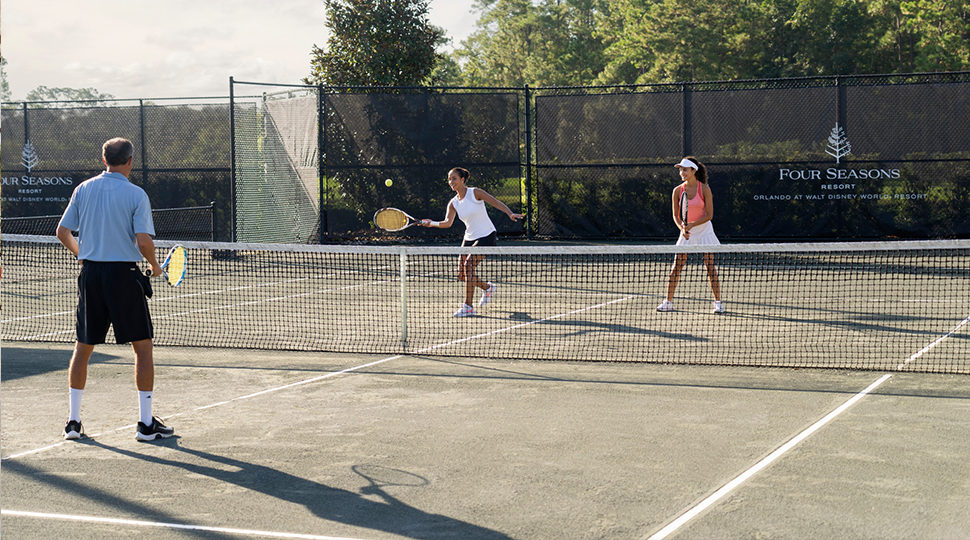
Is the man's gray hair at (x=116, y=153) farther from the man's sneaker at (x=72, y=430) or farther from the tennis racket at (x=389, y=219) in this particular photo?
the tennis racket at (x=389, y=219)

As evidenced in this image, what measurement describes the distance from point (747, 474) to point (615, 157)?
13572 mm

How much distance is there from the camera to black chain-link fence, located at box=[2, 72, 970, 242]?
1673 centimetres

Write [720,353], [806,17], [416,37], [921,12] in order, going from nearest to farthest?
[720,353]
[416,37]
[921,12]
[806,17]

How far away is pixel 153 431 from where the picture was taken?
5668 millimetres

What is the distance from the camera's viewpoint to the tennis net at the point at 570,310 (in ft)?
27.2

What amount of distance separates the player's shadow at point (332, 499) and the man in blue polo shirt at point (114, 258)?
0.64m

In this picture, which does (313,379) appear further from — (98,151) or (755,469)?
(98,151)

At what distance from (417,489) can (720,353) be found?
14.1 feet

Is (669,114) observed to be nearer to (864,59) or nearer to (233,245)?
(233,245)

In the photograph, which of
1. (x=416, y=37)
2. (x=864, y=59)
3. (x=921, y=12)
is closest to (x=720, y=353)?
(x=416, y=37)

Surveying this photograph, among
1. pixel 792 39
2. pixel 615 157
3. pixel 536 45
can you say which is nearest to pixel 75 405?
pixel 615 157

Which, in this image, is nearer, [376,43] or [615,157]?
[615,157]

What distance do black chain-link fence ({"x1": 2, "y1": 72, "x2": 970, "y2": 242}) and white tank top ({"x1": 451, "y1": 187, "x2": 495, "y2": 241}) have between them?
7.17 metres

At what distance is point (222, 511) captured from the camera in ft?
14.5
